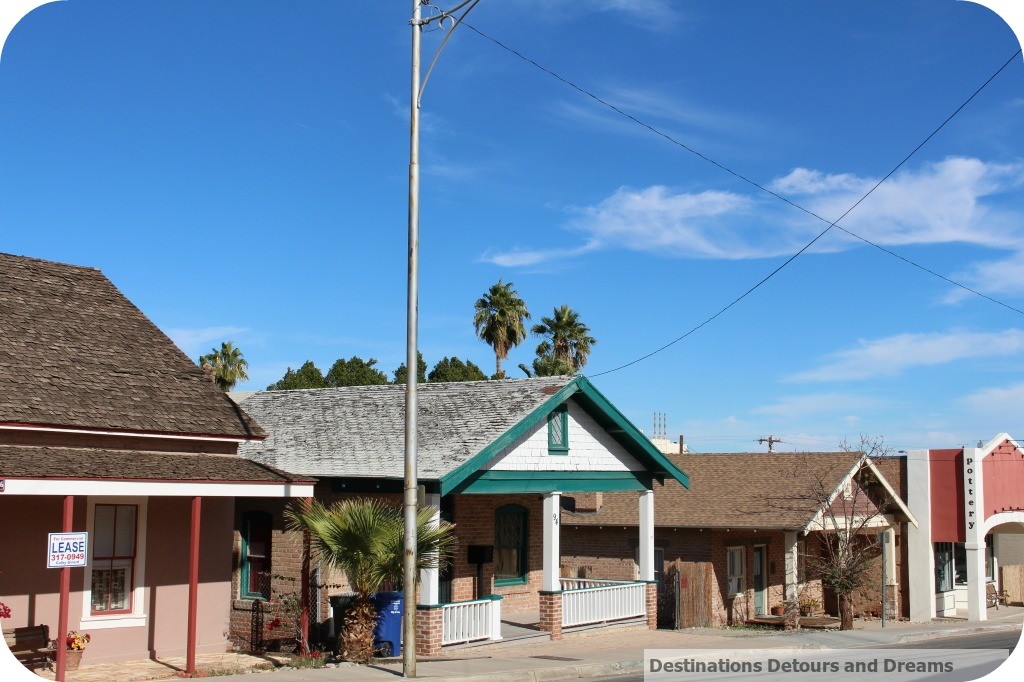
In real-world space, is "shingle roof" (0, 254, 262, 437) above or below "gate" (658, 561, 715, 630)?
above

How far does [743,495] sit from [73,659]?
17.8m

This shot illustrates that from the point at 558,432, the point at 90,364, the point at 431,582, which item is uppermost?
the point at 90,364

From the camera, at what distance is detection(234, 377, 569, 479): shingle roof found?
2012cm

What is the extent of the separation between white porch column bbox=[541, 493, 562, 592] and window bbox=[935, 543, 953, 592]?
17.6 metres

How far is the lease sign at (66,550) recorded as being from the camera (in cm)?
1410

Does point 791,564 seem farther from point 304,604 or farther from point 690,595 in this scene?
point 304,604

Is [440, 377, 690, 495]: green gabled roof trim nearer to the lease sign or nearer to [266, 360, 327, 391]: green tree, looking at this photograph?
the lease sign

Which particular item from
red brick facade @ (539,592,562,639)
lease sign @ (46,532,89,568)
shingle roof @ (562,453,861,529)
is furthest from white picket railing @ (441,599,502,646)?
shingle roof @ (562,453,861,529)

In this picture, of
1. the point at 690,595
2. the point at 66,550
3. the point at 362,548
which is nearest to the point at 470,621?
the point at 362,548

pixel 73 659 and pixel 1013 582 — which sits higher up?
pixel 73 659

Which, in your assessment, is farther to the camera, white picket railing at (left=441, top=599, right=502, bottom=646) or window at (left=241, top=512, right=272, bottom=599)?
window at (left=241, top=512, right=272, bottom=599)

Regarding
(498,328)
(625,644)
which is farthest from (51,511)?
(498,328)

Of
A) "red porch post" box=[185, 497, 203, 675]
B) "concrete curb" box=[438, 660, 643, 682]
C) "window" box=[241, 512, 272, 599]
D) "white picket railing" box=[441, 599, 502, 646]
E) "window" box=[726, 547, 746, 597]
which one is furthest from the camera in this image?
"window" box=[726, 547, 746, 597]

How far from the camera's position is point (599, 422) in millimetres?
23641
